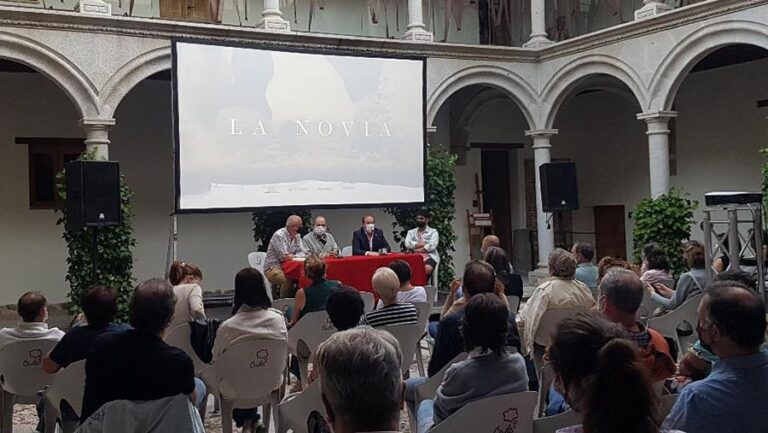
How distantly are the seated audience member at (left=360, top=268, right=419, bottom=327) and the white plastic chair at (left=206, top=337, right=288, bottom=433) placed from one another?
2.44 feet

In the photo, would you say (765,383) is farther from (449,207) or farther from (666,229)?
(449,207)

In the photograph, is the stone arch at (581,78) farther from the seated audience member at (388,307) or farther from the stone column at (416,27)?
the seated audience member at (388,307)

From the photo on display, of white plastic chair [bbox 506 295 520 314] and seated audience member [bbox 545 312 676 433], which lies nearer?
seated audience member [bbox 545 312 676 433]

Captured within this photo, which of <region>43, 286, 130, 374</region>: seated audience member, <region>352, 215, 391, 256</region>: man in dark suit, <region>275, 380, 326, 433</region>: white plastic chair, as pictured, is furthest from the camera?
<region>352, 215, 391, 256</region>: man in dark suit

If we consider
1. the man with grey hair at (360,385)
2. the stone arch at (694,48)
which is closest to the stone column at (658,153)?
the stone arch at (694,48)

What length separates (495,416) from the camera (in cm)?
268

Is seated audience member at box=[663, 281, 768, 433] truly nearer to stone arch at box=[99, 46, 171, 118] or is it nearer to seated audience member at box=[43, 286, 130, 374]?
seated audience member at box=[43, 286, 130, 374]

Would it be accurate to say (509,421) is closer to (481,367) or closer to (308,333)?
(481,367)

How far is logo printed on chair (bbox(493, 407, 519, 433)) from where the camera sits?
2697mm

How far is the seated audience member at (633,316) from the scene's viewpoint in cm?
309

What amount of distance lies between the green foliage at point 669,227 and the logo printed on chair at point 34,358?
8.10 m

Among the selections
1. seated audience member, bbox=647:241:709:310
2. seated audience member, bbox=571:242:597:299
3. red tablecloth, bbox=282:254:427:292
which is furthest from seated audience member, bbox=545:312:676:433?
red tablecloth, bbox=282:254:427:292

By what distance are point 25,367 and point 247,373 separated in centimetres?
123

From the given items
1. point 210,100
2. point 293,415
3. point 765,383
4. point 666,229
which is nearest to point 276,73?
point 210,100
